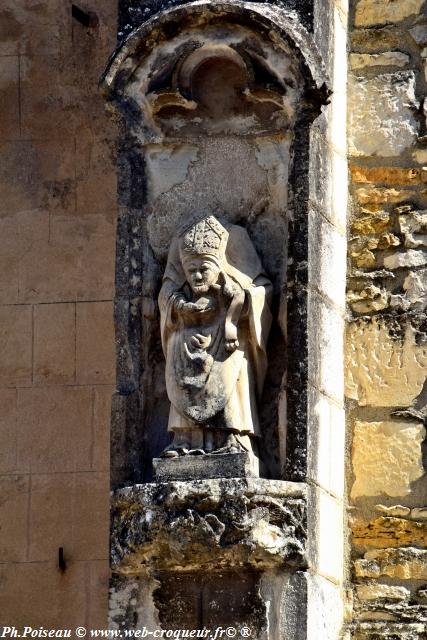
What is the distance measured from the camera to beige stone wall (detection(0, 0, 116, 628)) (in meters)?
9.36

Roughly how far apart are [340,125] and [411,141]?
0.26 meters

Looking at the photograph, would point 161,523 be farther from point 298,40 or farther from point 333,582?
point 298,40

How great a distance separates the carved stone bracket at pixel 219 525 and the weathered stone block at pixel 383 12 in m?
1.87

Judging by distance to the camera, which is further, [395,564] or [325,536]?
[395,564]

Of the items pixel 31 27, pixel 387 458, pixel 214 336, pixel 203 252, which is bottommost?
pixel 387 458

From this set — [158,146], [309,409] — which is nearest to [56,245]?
[158,146]

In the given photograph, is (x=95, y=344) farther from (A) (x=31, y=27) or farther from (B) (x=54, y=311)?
(A) (x=31, y=27)

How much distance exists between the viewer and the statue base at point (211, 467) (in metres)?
8.30

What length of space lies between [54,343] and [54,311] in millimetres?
120

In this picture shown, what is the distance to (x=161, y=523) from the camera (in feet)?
27.1

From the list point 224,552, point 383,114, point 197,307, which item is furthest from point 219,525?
point 383,114

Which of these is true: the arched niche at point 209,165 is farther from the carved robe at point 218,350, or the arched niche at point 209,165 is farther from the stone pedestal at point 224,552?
the stone pedestal at point 224,552

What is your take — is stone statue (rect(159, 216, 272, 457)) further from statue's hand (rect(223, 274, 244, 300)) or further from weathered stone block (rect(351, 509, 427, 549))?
weathered stone block (rect(351, 509, 427, 549))

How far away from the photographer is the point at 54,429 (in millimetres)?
9477
